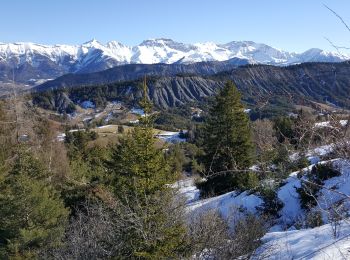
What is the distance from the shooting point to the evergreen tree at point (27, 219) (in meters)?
18.7

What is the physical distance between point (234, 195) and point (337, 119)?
836 inches

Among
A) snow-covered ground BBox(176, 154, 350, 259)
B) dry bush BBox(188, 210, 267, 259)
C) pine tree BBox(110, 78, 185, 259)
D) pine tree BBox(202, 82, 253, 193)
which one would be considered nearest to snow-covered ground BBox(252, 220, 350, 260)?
snow-covered ground BBox(176, 154, 350, 259)

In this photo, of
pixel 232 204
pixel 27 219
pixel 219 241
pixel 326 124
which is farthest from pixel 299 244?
pixel 27 219

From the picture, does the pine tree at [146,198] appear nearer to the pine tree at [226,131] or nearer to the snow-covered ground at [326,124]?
→ the snow-covered ground at [326,124]

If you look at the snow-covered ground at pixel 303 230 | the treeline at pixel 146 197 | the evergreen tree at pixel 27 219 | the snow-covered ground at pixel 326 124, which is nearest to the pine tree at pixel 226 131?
the treeline at pixel 146 197

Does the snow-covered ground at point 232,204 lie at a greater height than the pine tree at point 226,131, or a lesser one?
lesser

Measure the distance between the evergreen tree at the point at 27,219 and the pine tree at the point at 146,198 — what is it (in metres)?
7.79

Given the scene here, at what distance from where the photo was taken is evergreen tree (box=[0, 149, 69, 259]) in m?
18.7

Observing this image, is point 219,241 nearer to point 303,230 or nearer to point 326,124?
point 303,230

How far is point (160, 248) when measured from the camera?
38.2ft

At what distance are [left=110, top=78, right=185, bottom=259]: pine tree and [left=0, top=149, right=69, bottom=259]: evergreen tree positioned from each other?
779 centimetres

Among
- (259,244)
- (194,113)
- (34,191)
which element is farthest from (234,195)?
(194,113)

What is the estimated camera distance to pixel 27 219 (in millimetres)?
19734

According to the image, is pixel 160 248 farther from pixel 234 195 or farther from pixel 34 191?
pixel 234 195
